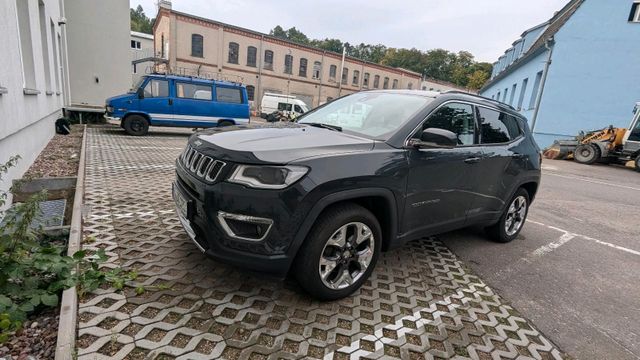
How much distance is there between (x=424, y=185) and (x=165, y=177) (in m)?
4.74

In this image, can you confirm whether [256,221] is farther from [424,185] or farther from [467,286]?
[467,286]

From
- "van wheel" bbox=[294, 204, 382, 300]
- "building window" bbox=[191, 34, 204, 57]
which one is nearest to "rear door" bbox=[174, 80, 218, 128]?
"van wheel" bbox=[294, 204, 382, 300]

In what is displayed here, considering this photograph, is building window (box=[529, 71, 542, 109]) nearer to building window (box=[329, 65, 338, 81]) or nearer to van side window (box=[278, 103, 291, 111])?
van side window (box=[278, 103, 291, 111])

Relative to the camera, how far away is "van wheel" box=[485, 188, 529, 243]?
4.57 meters

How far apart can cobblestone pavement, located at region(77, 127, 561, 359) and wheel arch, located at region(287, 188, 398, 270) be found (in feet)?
1.68

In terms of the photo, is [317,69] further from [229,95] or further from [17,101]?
[17,101]

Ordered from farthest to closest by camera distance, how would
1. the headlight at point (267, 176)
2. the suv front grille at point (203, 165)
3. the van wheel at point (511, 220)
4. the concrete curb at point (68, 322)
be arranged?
the van wheel at point (511, 220) → the suv front grille at point (203, 165) → the headlight at point (267, 176) → the concrete curb at point (68, 322)

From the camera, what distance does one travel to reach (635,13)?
18172 millimetres

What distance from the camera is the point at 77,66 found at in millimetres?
17016

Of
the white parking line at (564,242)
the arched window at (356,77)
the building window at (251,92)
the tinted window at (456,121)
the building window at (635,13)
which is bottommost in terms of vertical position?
the white parking line at (564,242)

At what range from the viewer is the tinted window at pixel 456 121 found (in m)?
3.37

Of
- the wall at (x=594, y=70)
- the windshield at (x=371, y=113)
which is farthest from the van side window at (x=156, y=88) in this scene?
the wall at (x=594, y=70)

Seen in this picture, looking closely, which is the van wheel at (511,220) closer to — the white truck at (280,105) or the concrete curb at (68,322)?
the concrete curb at (68,322)

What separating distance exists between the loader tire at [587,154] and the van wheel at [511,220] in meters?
15.2
